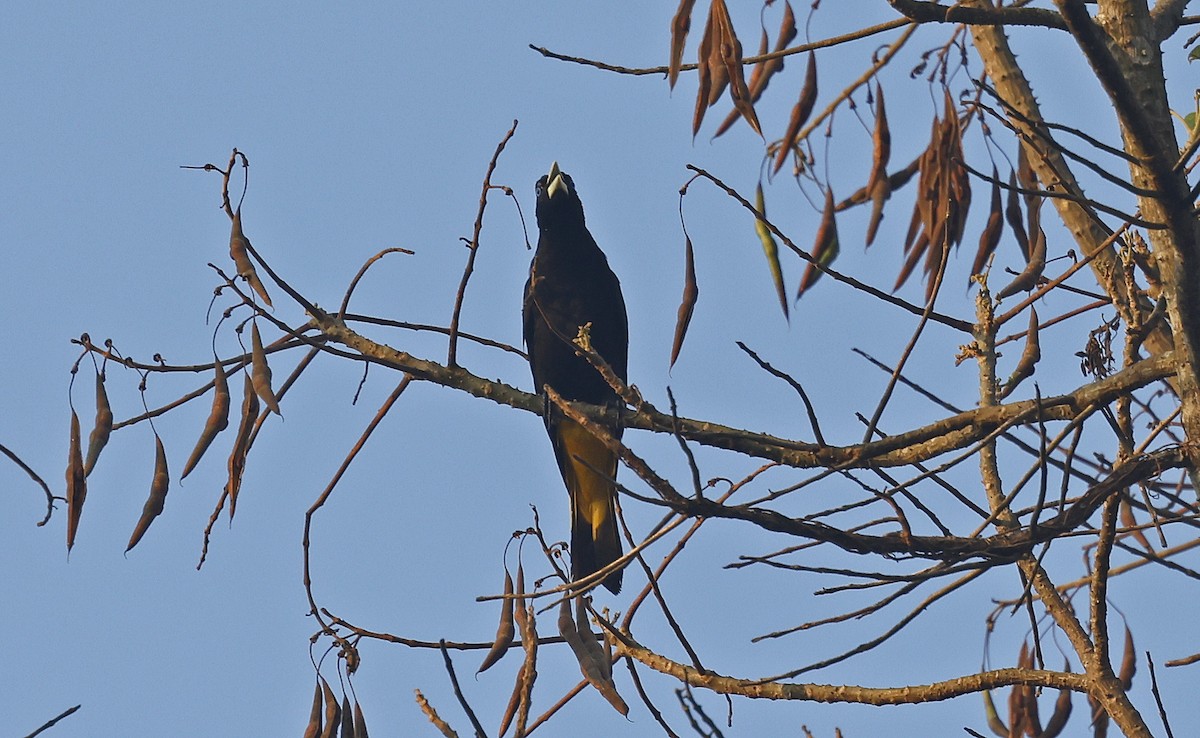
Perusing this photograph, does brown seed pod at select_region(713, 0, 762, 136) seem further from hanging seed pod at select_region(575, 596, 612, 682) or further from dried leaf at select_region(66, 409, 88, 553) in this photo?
dried leaf at select_region(66, 409, 88, 553)

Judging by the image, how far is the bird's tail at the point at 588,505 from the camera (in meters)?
5.42

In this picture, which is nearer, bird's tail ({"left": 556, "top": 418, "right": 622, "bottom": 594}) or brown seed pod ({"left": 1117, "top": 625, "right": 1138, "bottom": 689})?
brown seed pod ({"left": 1117, "top": 625, "right": 1138, "bottom": 689})

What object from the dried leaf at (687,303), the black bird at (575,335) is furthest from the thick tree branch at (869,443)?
the black bird at (575,335)

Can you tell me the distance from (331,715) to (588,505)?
2.93m

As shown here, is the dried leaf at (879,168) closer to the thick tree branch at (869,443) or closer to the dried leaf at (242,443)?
the thick tree branch at (869,443)

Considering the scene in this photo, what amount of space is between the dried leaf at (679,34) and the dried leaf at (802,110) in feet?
1.16

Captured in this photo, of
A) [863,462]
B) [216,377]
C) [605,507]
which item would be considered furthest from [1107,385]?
[605,507]

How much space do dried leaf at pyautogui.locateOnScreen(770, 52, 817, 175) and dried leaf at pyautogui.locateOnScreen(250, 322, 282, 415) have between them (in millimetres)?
1204

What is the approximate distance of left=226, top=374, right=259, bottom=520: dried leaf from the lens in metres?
2.55

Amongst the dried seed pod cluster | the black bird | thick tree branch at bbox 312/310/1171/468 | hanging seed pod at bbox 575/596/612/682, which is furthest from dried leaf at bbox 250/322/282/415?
the black bird

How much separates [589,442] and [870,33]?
2986mm

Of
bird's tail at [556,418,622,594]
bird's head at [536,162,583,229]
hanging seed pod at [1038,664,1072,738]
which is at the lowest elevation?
hanging seed pod at [1038,664,1072,738]

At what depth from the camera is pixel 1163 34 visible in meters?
2.61

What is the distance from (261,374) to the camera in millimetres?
2535
